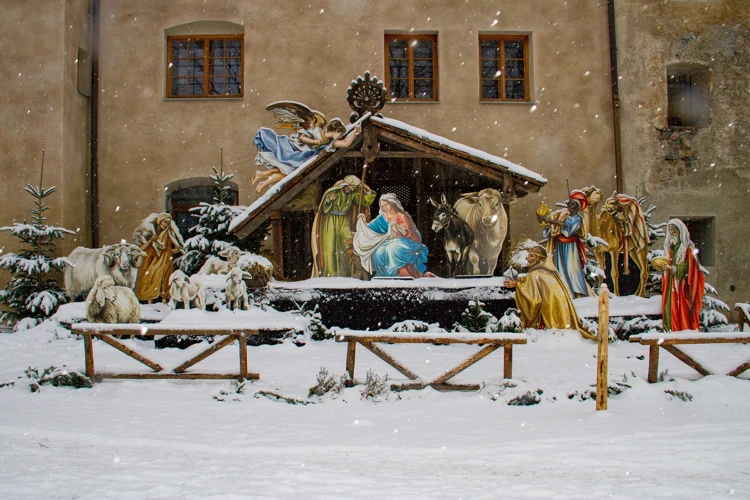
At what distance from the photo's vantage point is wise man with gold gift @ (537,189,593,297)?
12.6 meters

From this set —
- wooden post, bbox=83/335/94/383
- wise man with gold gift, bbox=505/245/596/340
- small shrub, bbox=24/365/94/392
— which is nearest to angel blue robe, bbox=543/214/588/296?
wise man with gold gift, bbox=505/245/596/340

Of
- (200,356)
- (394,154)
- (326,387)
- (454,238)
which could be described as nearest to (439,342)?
(326,387)

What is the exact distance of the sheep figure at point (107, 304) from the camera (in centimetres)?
955

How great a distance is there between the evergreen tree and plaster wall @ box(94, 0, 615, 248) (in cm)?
198

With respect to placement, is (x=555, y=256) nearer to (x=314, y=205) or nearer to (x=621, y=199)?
(x=621, y=199)

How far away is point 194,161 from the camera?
15.2m

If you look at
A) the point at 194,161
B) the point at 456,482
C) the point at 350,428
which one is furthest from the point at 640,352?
the point at 194,161

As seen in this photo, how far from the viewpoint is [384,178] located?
13.3 m

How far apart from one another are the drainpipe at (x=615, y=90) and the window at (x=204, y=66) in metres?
8.26

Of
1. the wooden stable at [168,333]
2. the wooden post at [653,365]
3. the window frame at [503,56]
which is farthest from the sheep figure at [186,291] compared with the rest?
the window frame at [503,56]

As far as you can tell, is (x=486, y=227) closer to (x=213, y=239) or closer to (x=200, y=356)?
(x=213, y=239)

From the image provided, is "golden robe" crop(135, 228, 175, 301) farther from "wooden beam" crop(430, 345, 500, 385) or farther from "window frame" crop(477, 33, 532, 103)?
"window frame" crop(477, 33, 532, 103)

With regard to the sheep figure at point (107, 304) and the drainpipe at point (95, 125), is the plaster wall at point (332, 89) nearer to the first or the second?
the drainpipe at point (95, 125)

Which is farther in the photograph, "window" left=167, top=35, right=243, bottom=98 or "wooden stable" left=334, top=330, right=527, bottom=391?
"window" left=167, top=35, right=243, bottom=98
